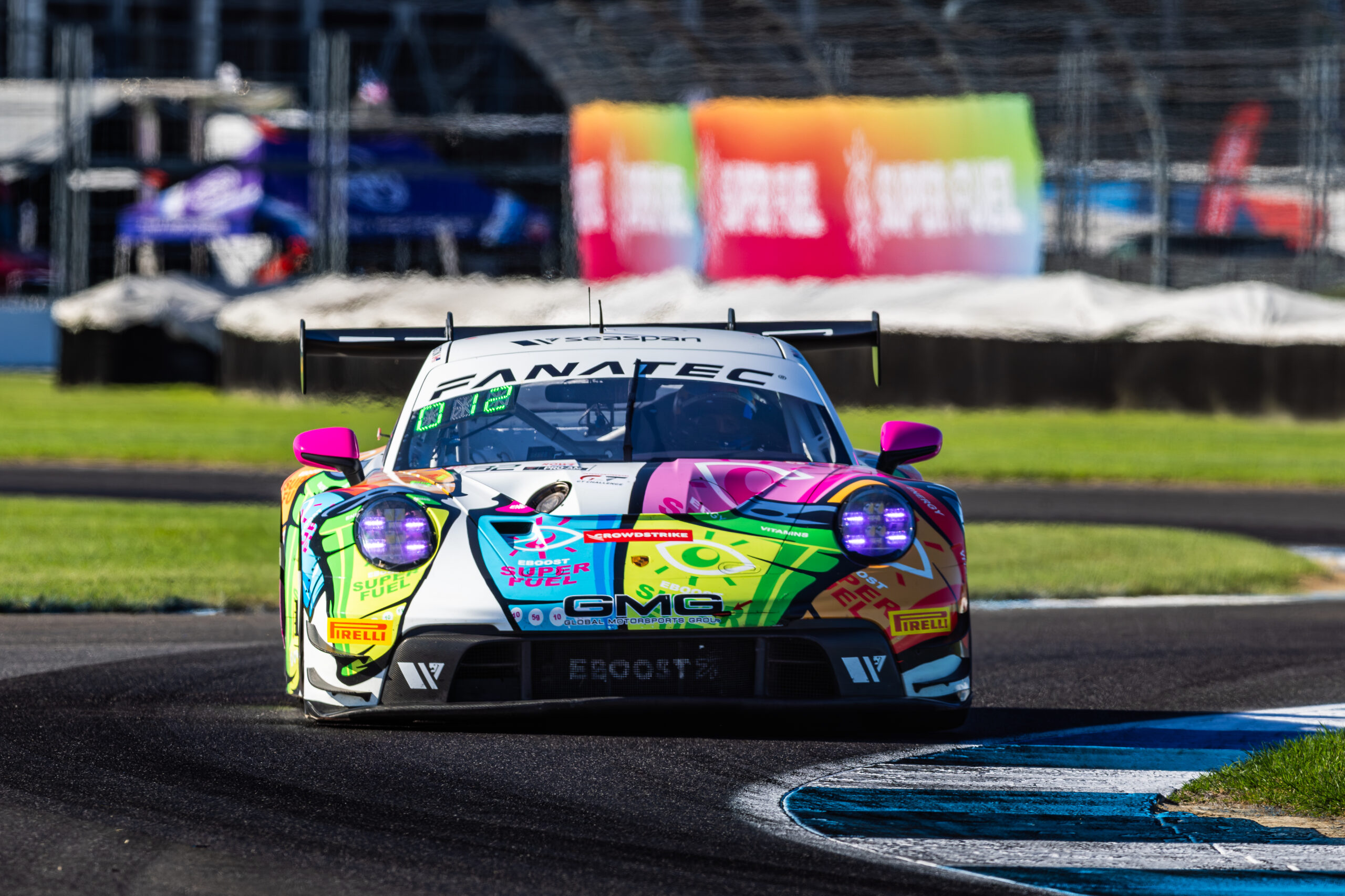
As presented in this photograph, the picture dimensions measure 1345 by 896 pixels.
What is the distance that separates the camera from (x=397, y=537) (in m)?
5.88

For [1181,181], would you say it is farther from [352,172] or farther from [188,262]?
[188,262]

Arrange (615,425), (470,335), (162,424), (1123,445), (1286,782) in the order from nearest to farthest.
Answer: (1286,782), (615,425), (470,335), (1123,445), (162,424)

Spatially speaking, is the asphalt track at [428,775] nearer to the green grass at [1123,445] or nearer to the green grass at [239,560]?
the green grass at [239,560]

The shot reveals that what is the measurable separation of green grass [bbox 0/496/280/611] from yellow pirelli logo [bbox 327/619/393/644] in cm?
431

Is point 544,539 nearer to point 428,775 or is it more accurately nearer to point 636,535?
point 636,535

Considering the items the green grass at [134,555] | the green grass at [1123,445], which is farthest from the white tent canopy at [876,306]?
the green grass at [134,555]

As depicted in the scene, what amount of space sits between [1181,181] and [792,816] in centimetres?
2114

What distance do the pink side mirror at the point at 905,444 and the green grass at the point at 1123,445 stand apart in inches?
465

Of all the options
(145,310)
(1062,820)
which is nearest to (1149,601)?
(1062,820)

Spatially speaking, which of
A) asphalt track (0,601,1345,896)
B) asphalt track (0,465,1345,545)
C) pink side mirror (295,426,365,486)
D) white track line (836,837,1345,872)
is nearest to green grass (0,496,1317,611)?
asphalt track (0,465,1345,545)

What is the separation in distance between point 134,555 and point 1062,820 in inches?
323

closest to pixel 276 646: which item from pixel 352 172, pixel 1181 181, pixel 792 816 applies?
pixel 792 816

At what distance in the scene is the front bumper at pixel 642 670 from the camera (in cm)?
575

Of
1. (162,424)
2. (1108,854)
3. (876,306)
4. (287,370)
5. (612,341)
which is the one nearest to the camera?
(1108,854)
